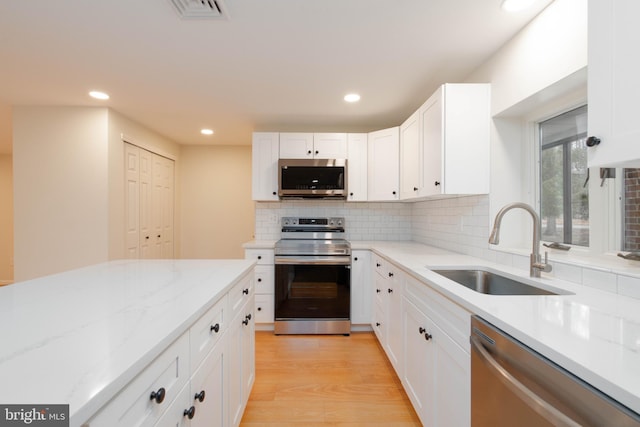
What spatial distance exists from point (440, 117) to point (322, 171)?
1.40 meters

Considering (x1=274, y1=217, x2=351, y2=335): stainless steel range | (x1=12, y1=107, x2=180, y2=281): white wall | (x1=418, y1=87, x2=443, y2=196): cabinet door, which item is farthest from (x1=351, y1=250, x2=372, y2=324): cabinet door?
(x1=12, y1=107, x2=180, y2=281): white wall

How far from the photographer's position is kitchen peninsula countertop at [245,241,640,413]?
1.90 feet

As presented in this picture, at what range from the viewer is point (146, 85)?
2.43 m

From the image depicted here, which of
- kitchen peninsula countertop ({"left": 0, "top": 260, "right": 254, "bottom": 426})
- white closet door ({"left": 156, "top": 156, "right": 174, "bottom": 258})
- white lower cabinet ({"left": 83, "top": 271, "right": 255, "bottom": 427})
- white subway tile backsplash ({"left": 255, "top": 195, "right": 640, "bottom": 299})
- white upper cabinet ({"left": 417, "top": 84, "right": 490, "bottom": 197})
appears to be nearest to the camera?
kitchen peninsula countertop ({"left": 0, "top": 260, "right": 254, "bottom": 426})

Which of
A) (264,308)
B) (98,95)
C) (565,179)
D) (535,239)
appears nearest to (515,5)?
(565,179)

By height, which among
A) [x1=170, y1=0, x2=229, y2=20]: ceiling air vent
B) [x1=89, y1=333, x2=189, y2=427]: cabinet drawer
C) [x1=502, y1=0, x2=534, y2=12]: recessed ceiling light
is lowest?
[x1=89, y1=333, x2=189, y2=427]: cabinet drawer

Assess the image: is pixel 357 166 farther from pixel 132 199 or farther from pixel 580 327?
pixel 132 199

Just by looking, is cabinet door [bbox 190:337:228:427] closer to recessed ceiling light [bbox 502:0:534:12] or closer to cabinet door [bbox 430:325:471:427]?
cabinet door [bbox 430:325:471:427]

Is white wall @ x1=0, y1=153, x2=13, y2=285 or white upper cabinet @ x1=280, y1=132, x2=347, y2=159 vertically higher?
white upper cabinet @ x1=280, y1=132, x2=347, y2=159

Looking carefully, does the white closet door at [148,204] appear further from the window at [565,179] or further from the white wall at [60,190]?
the window at [565,179]

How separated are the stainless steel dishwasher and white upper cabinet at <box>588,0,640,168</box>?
2.06 ft

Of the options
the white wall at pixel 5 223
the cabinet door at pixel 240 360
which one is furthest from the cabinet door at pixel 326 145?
the white wall at pixel 5 223

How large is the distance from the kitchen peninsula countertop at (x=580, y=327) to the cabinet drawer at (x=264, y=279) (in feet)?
6.22

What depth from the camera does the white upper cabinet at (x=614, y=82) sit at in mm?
792
